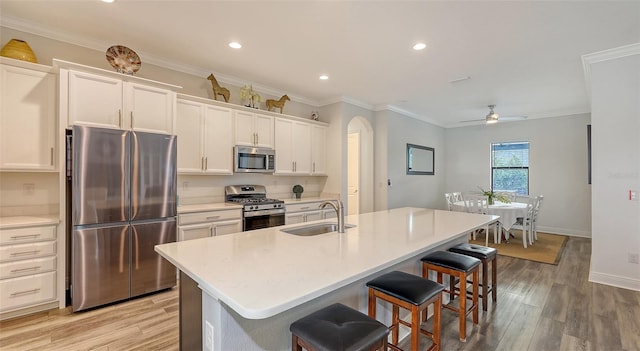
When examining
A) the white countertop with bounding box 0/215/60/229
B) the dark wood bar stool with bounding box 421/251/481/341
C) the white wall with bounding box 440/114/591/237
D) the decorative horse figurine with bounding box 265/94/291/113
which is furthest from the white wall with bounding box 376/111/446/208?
the white countertop with bounding box 0/215/60/229

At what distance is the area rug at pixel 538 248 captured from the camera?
433 cm

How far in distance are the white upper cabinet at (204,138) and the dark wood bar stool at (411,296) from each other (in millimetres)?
2781

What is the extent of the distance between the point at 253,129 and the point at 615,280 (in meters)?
4.81

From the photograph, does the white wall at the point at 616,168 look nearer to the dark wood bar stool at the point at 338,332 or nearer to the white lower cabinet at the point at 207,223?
the dark wood bar stool at the point at 338,332

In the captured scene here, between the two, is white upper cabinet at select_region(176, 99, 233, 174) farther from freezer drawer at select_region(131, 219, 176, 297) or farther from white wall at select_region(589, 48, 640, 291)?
white wall at select_region(589, 48, 640, 291)

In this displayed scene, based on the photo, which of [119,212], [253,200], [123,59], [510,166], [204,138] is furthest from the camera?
[510,166]

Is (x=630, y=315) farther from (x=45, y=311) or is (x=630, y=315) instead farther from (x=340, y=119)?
(x=45, y=311)

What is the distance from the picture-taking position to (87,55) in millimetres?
3035

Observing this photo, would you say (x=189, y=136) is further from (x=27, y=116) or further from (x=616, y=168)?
(x=616, y=168)

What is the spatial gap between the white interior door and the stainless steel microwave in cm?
230

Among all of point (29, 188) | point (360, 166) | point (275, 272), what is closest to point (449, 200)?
point (360, 166)

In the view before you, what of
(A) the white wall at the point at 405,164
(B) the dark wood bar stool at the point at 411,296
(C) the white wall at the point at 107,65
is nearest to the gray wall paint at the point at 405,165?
(A) the white wall at the point at 405,164

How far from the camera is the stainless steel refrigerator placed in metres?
2.53

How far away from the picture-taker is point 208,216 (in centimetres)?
343
